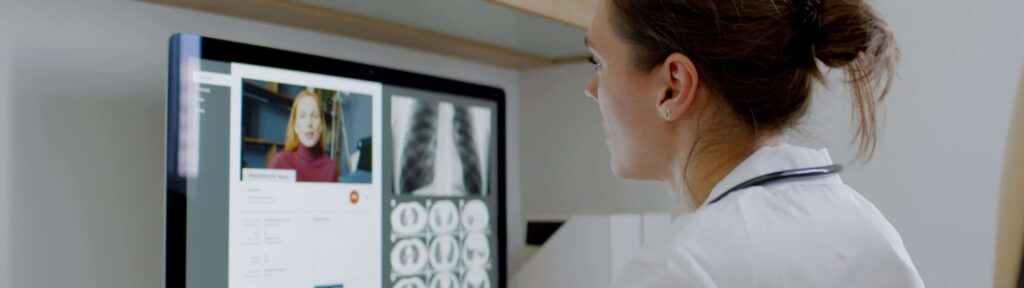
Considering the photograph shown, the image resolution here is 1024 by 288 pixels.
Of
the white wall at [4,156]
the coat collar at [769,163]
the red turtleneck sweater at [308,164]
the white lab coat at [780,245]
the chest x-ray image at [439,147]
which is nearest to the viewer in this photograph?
the white lab coat at [780,245]

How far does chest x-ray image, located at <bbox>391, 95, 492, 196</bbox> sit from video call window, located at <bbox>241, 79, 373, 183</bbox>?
53 millimetres

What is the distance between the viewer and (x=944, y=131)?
48.7 inches

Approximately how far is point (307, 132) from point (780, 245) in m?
0.60

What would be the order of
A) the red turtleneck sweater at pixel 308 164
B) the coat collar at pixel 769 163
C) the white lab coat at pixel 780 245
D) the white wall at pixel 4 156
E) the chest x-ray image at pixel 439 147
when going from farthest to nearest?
the chest x-ray image at pixel 439 147 < the red turtleneck sweater at pixel 308 164 < the white wall at pixel 4 156 < the coat collar at pixel 769 163 < the white lab coat at pixel 780 245

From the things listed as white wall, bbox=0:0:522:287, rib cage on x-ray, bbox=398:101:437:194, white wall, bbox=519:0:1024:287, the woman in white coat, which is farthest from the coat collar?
white wall, bbox=0:0:522:287

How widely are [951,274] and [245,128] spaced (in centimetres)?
86

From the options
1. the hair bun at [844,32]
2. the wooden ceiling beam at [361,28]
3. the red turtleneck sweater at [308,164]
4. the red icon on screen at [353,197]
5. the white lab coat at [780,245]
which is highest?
the wooden ceiling beam at [361,28]

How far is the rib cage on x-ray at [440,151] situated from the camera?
121 centimetres

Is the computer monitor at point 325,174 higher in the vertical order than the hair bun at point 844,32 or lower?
lower

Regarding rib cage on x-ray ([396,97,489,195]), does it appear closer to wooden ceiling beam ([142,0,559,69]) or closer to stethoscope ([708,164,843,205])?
wooden ceiling beam ([142,0,559,69])

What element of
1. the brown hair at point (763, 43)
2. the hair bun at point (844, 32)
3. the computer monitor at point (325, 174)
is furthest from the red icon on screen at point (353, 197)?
the hair bun at point (844, 32)

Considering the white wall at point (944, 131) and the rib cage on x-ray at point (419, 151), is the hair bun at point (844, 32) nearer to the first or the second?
the white wall at point (944, 131)

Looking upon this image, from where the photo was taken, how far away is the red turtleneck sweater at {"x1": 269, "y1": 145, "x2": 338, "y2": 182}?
3.48 feet

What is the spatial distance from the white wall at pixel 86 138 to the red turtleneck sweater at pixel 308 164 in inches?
5.9
